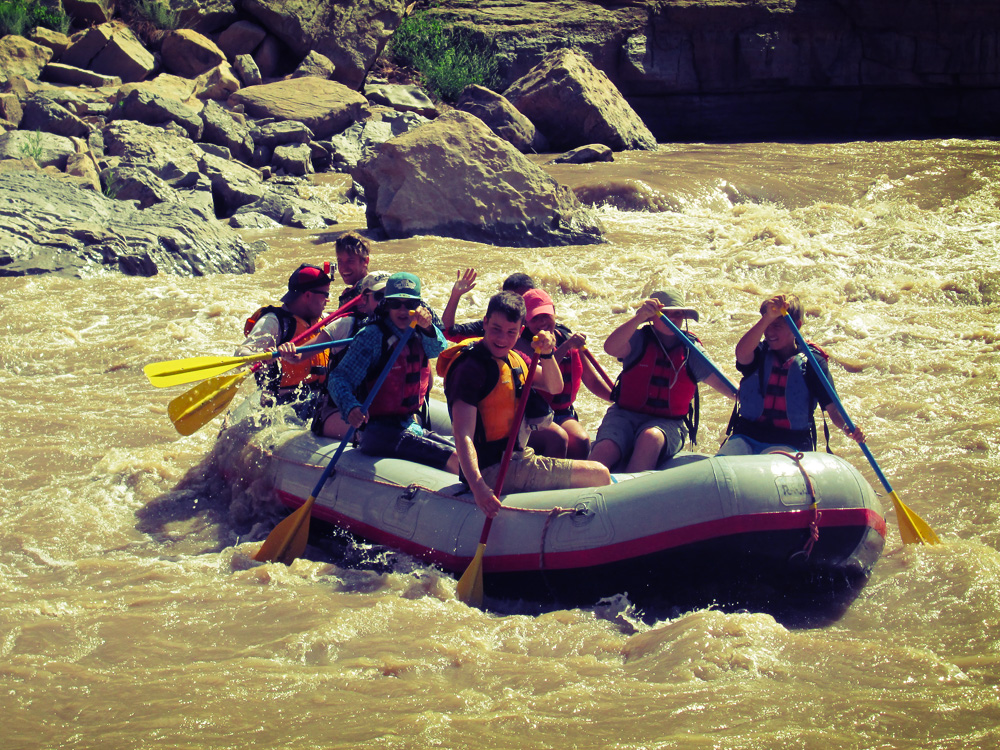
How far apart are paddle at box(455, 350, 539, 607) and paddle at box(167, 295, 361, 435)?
117 centimetres

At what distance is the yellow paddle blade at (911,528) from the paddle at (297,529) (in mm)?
2125

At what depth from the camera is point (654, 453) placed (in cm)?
395

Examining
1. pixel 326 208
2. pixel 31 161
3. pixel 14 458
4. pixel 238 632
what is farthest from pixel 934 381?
pixel 31 161

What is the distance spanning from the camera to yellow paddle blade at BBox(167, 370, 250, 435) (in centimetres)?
414

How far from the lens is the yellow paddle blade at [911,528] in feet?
12.3

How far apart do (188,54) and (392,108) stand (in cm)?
312

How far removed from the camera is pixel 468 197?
29.2 feet

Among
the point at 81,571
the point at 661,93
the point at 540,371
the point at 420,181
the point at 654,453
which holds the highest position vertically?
the point at 661,93

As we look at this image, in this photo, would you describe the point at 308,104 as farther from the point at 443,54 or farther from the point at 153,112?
the point at 443,54

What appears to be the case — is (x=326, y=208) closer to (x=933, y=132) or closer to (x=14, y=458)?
(x=14, y=458)

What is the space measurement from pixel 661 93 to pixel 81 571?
14.6m

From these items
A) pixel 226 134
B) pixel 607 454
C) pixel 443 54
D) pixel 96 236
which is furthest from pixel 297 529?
pixel 443 54

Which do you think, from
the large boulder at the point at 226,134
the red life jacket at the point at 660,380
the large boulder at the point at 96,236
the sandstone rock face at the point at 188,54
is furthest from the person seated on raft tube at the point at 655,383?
the sandstone rock face at the point at 188,54

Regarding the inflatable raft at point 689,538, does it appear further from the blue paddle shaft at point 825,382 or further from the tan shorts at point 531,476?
the blue paddle shaft at point 825,382
